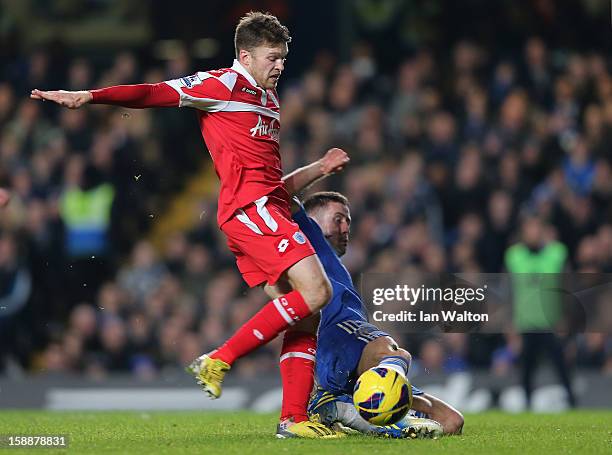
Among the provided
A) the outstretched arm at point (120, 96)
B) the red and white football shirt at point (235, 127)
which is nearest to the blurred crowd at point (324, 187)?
the red and white football shirt at point (235, 127)

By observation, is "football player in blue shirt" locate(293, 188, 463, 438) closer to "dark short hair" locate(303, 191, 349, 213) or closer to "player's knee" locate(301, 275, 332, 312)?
"dark short hair" locate(303, 191, 349, 213)

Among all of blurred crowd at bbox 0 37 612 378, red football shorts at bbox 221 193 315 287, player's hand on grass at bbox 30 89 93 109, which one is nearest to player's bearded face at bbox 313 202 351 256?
red football shorts at bbox 221 193 315 287

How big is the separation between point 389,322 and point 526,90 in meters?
6.50

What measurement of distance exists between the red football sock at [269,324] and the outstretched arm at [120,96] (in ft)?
3.72

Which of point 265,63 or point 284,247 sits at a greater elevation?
point 265,63

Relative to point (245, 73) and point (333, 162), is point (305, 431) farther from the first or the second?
point (245, 73)

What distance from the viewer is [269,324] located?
6086 millimetres

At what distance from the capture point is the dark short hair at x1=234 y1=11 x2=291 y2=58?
6.36m

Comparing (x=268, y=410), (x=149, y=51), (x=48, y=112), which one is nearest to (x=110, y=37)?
(x=149, y=51)

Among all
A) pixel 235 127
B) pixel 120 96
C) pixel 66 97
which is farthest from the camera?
pixel 235 127

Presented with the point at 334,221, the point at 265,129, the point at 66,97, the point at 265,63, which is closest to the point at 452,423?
the point at 334,221

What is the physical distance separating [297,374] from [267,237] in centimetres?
74

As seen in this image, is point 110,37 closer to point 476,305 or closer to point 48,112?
point 48,112

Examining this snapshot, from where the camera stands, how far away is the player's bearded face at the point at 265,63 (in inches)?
251
